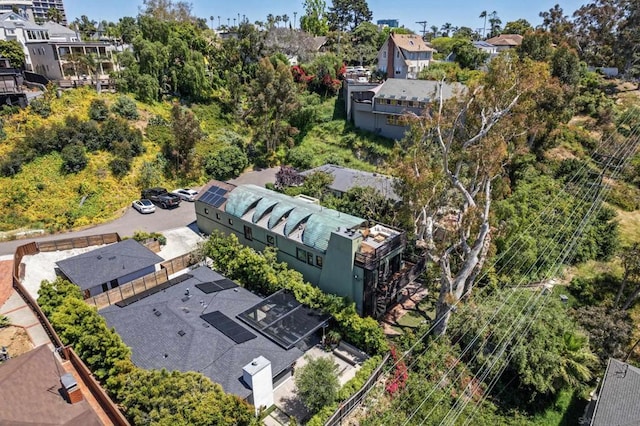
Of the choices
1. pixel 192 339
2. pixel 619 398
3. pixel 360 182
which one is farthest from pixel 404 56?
pixel 192 339

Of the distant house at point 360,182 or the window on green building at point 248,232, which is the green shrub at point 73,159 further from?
the distant house at point 360,182

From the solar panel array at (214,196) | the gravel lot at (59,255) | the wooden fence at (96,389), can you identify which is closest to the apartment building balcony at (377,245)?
the solar panel array at (214,196)

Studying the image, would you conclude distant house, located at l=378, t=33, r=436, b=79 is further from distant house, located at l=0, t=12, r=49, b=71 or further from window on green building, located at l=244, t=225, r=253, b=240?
distant house, located at l=0, t=12, r=49, b=71

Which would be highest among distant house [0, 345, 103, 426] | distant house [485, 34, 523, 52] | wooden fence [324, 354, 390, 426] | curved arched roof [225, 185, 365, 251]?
distant house [485, 34, 523, 52]

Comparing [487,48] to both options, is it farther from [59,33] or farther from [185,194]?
[59,33]

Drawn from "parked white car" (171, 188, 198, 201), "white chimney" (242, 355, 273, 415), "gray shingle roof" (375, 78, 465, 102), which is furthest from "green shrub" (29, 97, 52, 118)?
"white chimney" (242, 355, 273, 415)

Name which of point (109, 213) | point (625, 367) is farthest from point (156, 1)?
point (625, 367)
